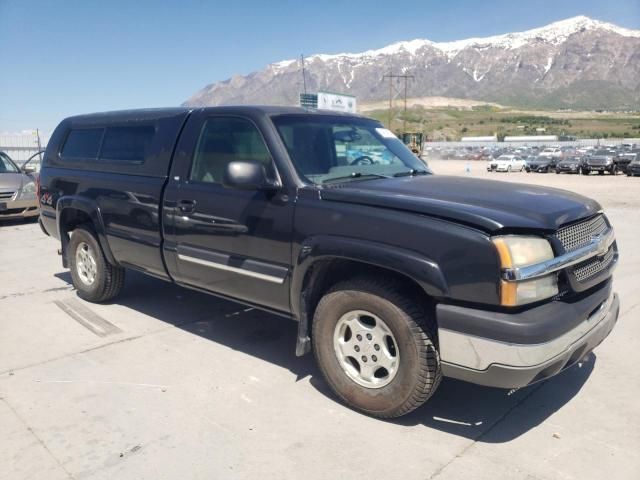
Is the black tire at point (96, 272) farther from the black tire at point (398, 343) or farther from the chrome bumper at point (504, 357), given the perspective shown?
the chrome bumper at point (504, 357)

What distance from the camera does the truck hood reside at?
9.59 ft

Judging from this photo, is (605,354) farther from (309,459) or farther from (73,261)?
(73,261)

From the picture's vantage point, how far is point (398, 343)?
3.16 metres

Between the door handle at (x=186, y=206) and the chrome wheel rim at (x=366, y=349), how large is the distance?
4.97ft

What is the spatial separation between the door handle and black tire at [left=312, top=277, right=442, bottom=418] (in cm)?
135

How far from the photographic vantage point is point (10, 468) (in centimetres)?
291

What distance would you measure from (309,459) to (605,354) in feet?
9.06

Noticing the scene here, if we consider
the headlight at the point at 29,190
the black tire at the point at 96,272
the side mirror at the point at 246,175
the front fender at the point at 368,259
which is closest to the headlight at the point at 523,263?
the front fender at the point at 368,259

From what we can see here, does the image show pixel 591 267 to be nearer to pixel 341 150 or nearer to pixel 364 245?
pixel 364 245

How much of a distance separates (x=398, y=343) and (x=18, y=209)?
10.5 m

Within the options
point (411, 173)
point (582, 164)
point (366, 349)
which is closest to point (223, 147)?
point (411, 173)

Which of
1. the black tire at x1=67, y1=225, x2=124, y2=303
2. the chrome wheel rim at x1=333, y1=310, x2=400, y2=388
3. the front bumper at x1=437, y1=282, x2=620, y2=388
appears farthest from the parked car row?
the chrome wheel rim at x1=333, y1=310, x2=400, y2=388

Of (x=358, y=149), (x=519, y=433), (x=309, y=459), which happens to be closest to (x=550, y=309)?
(x=519, y=433)

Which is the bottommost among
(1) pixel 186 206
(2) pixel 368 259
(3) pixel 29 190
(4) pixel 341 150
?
(3) pixel 29 190
